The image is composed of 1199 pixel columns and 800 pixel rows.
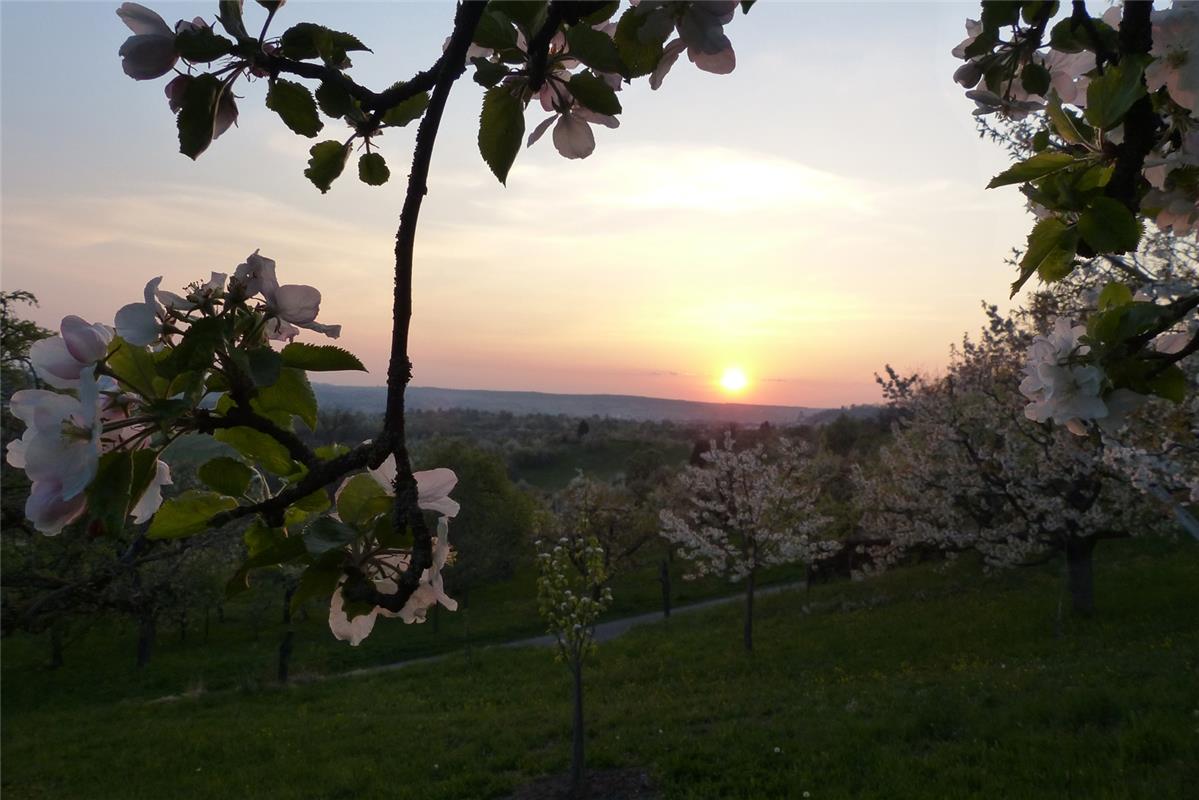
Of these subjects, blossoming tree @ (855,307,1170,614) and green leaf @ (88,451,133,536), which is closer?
green leaf @ (88,451,133,536)

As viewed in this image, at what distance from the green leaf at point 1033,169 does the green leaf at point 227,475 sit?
1.07m

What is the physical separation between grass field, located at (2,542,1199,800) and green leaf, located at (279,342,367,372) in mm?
7060

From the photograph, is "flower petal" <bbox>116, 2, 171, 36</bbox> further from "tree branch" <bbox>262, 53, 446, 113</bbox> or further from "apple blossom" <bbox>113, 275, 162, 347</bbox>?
"apple blossom" <bbox>113, 275, 162, 347</bbox>

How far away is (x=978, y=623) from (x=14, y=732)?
18.1 meters

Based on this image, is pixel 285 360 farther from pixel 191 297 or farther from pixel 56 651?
pixel 56 651

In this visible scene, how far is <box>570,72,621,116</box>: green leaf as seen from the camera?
0.91 m

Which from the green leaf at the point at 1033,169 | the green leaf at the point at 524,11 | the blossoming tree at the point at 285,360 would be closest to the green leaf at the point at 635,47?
the blossoming tree at the point at 285,360

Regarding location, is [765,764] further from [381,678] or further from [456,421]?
[456,421]

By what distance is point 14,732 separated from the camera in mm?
15094

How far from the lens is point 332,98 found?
1.01m

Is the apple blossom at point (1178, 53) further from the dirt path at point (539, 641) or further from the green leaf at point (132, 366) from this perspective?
the dirt path at point (539, 641)

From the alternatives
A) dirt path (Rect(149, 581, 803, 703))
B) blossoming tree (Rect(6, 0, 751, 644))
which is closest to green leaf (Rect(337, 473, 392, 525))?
blossoming tree (Rect(6, 0, 751, 644))

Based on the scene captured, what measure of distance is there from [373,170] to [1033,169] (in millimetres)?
948

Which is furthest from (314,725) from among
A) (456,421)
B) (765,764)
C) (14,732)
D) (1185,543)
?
(456,421)
